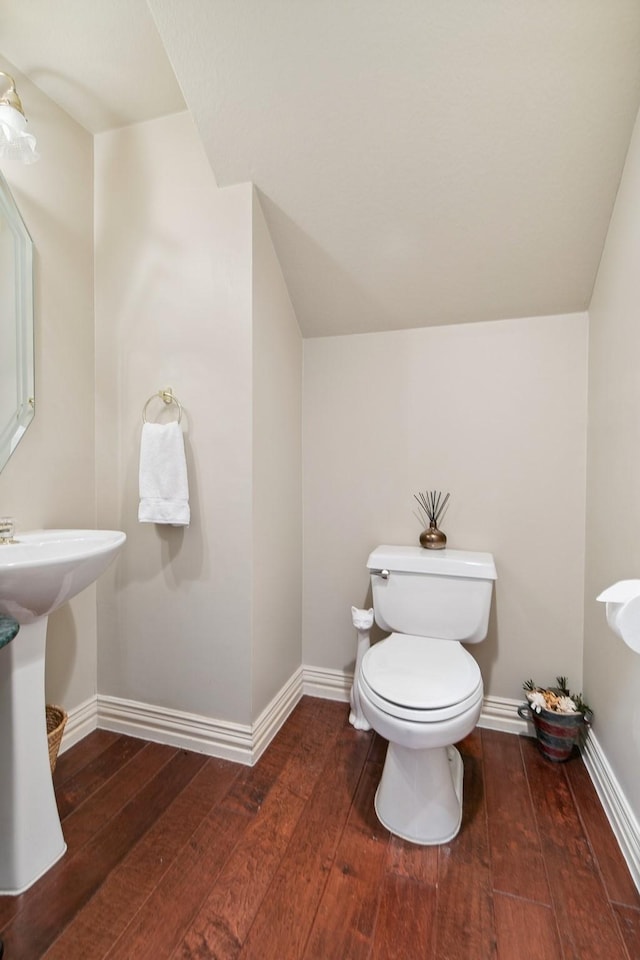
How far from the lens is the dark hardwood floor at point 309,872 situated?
942mm

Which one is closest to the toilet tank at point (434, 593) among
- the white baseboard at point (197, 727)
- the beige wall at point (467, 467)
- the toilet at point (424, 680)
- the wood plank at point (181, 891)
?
the toilet at point (424, 680)

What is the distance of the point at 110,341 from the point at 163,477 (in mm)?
643

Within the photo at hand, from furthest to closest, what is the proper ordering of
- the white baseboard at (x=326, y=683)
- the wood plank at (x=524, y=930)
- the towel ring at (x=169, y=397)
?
1. the white baseboard at (x=326, y=683)
2. the towel ring at (x=169, y=397)
3. the wood plank at (x=524, y=930)

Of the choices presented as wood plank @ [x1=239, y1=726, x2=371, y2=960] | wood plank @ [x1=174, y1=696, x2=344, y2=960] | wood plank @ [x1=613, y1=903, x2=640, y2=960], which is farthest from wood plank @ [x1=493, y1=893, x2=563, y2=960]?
wood plank @ [x1=174, y1=696, x2=344, y2=960]

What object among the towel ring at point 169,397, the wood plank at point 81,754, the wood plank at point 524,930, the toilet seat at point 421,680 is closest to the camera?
the wood plank at point 524,930

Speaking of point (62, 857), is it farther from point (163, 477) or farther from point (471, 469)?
point (471, 469)

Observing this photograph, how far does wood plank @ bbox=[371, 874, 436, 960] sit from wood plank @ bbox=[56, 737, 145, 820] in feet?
3.17

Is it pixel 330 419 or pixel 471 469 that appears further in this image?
pixel 330 419

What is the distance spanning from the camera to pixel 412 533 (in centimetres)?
188

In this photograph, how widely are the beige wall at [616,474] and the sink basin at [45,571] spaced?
1451 mm

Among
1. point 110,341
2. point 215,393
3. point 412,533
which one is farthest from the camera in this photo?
point 412,533

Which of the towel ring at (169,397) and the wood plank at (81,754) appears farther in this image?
the towel ring at (169,397)

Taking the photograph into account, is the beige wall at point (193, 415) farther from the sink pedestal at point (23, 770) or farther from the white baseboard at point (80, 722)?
the sink pedestal at point (23, 770)

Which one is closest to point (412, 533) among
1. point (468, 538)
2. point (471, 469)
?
point (468, 538)
